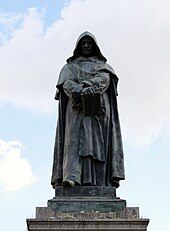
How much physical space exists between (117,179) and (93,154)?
84 cm

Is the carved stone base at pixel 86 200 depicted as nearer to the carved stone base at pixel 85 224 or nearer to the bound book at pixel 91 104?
the carved stone base at pixel 85 224

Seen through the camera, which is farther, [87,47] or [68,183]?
[87,47]

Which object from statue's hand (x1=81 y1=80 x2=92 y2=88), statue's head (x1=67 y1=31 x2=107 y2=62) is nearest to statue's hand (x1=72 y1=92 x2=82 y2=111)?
statue's hand (x1=81 y1=80 x2=92 y2=88)

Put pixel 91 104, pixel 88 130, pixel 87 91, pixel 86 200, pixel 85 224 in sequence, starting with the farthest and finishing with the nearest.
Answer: pixel 88 130 → pixel 91 104 → pixel 87 91 → pixel 86 200 → pixel 85 224

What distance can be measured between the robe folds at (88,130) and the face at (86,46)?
0.93 ft

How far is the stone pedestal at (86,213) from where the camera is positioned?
539 inches

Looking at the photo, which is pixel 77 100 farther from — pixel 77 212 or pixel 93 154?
pixel 77 212

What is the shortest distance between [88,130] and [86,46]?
230 cm

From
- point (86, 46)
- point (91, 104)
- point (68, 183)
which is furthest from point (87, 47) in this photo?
point (68, 183)

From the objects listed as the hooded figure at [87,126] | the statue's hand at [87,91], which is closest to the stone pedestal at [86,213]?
the hooded figure at [87,126]

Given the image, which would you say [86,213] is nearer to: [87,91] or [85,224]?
[85,224]

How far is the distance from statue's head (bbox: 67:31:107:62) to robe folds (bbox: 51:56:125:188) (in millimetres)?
270

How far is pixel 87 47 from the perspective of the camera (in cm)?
1617

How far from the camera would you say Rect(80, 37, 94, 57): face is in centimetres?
1609
